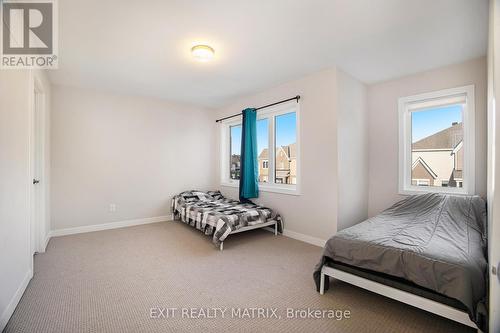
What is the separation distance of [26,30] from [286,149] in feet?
11.2

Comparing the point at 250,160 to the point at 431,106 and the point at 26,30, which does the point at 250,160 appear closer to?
the point at 431,106

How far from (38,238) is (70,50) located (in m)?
2.35

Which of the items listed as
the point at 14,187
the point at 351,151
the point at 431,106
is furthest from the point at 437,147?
the point at 14,187

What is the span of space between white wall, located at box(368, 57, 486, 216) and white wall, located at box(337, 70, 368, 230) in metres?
0.12

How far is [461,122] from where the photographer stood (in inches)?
117

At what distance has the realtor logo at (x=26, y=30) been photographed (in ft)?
5.92

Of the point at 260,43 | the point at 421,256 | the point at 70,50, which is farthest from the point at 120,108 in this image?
the point at 421,256

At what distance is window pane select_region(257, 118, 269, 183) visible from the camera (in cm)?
426

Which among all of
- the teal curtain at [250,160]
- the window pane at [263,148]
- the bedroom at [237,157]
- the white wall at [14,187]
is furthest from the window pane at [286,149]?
the white wall at [14,187]

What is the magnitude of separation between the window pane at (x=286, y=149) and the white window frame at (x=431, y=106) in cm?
155

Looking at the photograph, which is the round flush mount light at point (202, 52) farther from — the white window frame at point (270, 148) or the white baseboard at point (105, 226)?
the white baseboard at point (105, 226)

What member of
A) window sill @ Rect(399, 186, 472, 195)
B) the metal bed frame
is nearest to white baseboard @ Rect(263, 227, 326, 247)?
the metal bed frame

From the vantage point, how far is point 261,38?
2396 mm

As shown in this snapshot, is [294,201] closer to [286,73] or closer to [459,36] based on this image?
[286,73]
